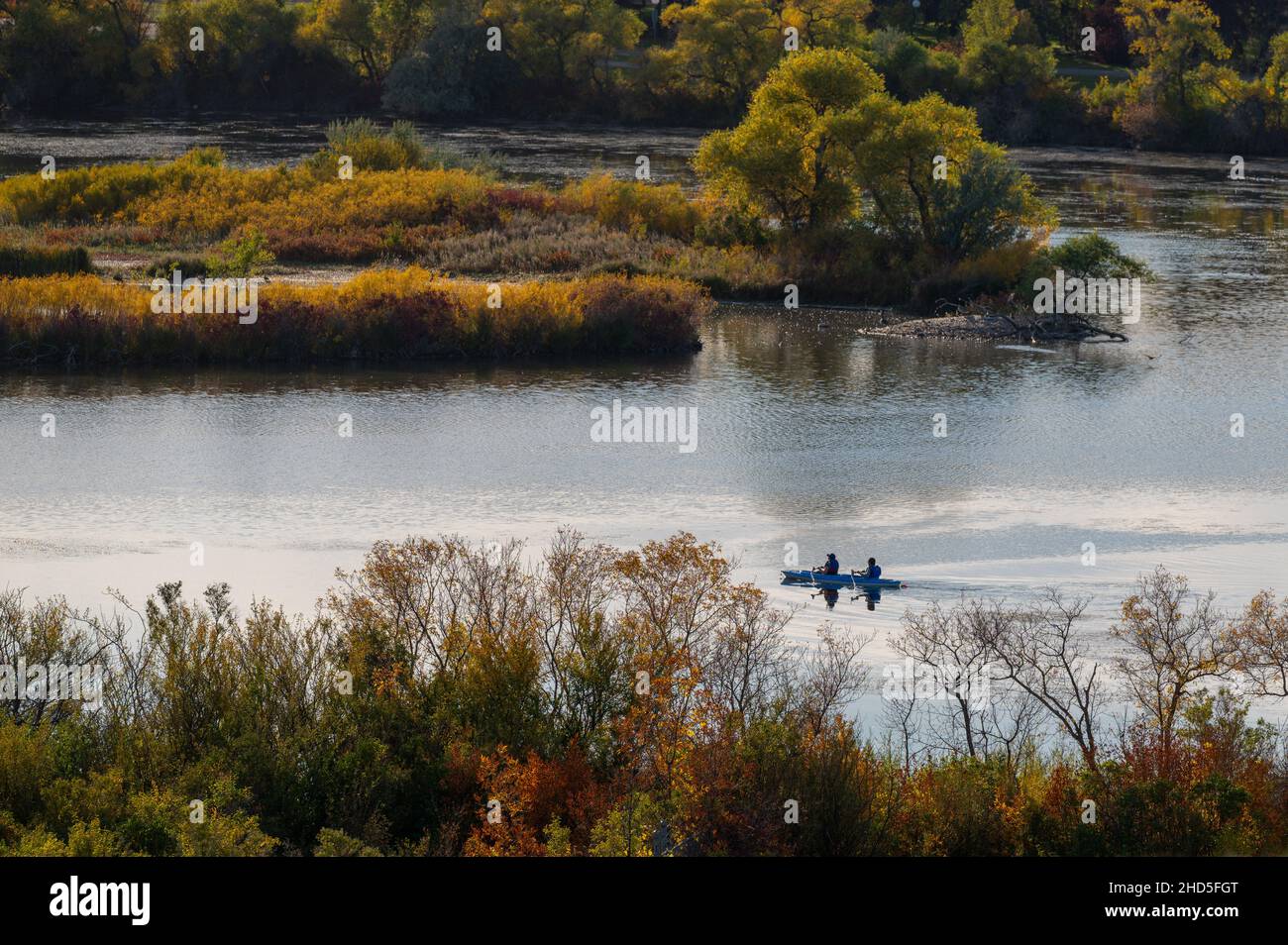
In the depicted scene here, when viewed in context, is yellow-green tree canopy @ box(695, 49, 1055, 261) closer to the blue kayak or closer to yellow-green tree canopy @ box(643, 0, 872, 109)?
the blue kayak

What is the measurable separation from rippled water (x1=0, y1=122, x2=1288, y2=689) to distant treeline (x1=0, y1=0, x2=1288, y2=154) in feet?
179

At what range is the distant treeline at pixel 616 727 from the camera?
22.9 metres

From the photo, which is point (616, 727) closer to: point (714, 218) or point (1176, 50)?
point (714, 218)

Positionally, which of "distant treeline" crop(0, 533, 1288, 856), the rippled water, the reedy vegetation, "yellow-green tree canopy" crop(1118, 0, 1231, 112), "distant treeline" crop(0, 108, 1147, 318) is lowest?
"distant treeline" crop(0, 533, 1288, 856)

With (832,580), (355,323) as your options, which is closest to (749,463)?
(832,580)

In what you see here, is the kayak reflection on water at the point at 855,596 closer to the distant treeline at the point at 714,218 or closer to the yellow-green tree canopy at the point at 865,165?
the distant treeline at the point at 714,218

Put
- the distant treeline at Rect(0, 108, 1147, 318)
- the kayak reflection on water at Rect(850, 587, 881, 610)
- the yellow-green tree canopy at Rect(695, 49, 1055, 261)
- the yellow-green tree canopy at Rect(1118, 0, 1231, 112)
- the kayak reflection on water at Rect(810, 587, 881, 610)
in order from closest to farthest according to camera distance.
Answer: the kayak reflection on water at Rect(850, 587, 881, 610)
the kayak reflection on water at Rect(810, 587, 881, 610)
the distant treeline at Rect(0, 108, 1147, 318)
the yellow-green tree canopy at Rect(695, 49, 1055, 261)
the yellow-green tree canopy at Rect(1118, 0, 1231, 112)

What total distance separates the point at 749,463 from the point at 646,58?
91613 mm

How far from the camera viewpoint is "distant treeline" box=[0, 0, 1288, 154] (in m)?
121

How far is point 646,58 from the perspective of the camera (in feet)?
438

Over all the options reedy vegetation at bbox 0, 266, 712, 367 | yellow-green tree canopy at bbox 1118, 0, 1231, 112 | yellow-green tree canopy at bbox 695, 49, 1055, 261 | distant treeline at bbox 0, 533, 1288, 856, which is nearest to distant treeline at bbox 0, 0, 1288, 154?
yellow-green tree canopy at bbox 1118, 0, 1231, 112

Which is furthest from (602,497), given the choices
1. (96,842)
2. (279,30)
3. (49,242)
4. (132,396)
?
(279,30)
